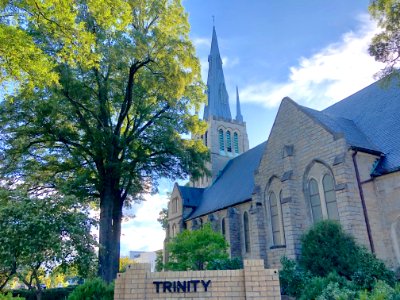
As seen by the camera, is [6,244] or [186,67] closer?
[6,244]

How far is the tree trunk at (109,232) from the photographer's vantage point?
18909 millimetres

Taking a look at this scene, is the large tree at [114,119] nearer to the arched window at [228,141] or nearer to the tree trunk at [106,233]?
the tree trunk at [106,233]

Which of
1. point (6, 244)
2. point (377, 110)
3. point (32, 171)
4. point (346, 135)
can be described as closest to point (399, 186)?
point (346, 135)

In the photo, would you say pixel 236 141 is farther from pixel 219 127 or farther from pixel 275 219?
pixel 275 219

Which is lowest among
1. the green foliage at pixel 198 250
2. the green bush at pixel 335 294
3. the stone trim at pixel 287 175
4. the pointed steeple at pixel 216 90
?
the green bush at pixel 335 294

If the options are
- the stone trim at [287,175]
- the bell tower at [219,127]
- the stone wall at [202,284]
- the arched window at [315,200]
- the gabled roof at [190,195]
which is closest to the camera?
the stone wall at [202,284]

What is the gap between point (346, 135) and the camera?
16.9 meters

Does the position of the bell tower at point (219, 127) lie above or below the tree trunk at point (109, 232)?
above

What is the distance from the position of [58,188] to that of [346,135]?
54.7 feet

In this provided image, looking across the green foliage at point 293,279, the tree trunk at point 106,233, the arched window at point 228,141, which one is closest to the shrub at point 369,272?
the green foliage at point 293,279

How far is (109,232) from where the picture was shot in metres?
20.0

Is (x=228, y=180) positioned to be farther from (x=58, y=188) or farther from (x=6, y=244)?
(x=6, y=244)

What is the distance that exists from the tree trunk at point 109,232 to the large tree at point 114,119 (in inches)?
2.4

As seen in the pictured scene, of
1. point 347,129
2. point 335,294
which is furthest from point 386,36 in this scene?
point 335,294
